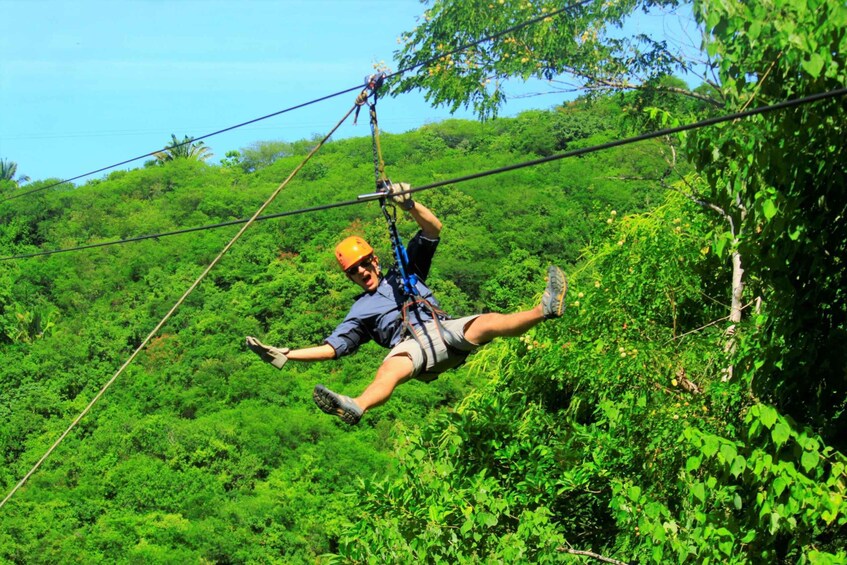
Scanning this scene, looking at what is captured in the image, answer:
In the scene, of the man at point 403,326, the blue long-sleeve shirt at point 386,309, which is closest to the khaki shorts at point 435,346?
the man at point 403,326

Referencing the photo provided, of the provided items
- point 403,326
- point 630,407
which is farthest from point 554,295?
point 630,407

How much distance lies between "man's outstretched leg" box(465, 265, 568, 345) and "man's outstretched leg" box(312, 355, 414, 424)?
345 mm

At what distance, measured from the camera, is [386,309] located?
18.8ft

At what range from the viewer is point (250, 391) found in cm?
3981

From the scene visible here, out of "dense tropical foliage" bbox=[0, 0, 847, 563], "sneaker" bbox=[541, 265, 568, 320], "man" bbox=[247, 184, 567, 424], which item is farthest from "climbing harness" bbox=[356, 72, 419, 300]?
"dense tropical foliage" bbox=[0, 0, 847, 563]

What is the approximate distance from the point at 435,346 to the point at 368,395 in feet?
1.58

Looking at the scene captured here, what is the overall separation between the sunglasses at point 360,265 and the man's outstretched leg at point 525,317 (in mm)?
673

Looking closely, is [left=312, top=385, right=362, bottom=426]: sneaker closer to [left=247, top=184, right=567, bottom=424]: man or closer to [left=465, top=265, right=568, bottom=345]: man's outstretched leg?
[left=247, top=184, right=567, bottom=424]: man

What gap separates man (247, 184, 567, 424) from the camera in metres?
5.08

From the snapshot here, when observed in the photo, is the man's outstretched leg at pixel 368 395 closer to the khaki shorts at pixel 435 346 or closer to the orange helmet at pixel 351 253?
the khaki shorts at pixel 435 346

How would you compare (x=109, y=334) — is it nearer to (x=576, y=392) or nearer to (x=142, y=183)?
(x=142, y=183)

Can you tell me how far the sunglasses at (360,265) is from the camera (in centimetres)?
571

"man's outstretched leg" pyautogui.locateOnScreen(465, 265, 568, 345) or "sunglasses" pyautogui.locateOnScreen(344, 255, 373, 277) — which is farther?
"sunglasses" pyautogui.locateOnScreen(344, 255, 373, 277)

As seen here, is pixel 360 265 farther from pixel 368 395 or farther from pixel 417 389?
pixel 417 389
